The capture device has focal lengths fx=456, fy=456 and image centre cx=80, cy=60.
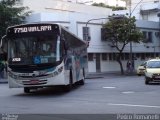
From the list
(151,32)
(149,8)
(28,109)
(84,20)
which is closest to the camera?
(28,109)

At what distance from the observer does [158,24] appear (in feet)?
235

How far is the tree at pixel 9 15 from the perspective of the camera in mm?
50656

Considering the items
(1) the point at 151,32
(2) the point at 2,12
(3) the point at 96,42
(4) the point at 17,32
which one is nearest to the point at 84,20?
(3) the point at 96,42

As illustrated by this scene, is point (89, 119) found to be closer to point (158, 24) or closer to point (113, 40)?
point (113, 40)

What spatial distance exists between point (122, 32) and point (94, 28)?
3.86 metres

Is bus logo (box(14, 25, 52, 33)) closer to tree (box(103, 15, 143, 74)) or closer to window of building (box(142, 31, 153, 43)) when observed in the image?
tree (box(103, 15, 143, 74))

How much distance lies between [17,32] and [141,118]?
10.5 meters

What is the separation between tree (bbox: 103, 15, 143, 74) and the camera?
186ft

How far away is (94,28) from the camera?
58.5 metres

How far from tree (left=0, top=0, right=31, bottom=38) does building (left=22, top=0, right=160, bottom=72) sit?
1819 millimetres

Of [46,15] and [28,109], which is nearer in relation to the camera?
[28,109]

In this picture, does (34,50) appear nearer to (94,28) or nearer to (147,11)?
(94,28)

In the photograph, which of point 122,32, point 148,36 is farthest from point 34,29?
point 148,36

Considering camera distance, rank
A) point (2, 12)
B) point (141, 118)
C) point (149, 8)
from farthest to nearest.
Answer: point (149, 8) < point (2, 12) < point (141, 118)
